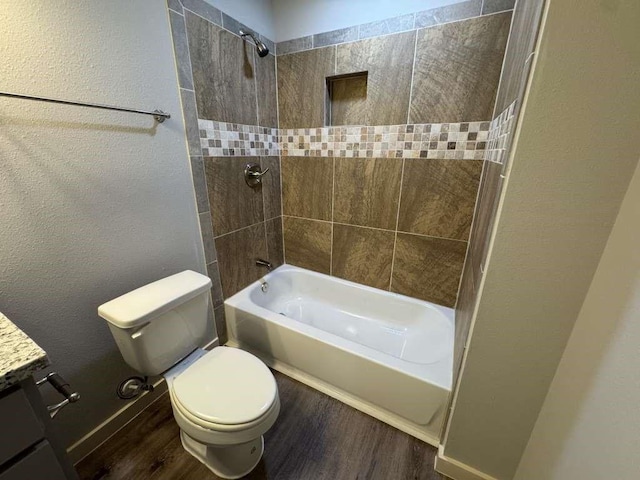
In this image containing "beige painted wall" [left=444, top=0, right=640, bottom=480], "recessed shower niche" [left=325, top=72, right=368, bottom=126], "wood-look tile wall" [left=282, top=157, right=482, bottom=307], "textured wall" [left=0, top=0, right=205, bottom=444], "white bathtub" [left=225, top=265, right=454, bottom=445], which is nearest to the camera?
"beige painted wall" [left=444, top=0, right=640, bottom=480]

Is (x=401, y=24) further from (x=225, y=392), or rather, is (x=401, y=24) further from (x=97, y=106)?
(x=225, y=392)

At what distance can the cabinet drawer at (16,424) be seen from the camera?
18.3 inches

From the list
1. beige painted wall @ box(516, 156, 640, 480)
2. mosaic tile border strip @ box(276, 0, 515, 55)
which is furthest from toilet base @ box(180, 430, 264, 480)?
mosaic tile border strip @ box(276, 0, 515, 55)

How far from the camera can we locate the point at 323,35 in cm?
160

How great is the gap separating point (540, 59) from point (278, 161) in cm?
162

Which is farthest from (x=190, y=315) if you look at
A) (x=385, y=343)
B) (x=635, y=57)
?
(x=635, y=57)

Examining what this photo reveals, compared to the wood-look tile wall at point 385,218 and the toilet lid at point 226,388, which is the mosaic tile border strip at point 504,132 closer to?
the wood-look tile wall at point 385,218

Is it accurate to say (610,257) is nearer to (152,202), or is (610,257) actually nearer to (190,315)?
(190,315)

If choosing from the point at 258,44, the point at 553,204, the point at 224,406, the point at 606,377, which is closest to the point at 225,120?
the point at 258,44

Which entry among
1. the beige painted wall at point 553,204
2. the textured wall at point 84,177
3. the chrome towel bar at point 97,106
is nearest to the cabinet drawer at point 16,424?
the textured wall at point 84,177

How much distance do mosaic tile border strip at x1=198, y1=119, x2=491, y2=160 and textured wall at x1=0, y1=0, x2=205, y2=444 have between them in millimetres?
261

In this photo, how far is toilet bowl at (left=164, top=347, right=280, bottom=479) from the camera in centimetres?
91

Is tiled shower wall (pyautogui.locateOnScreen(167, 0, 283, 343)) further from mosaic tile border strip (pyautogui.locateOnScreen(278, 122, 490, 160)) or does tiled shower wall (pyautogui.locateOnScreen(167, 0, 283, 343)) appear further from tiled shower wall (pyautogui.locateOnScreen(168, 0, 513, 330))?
mosaic tile border strip (pyautogui.locateOnScreen(278, 122, 490, 160))

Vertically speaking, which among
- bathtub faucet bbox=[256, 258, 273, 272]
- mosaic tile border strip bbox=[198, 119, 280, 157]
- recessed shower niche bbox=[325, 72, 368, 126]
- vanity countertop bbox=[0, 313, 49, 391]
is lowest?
bathtub faucet bbox=[256, 258, 273, 272]
